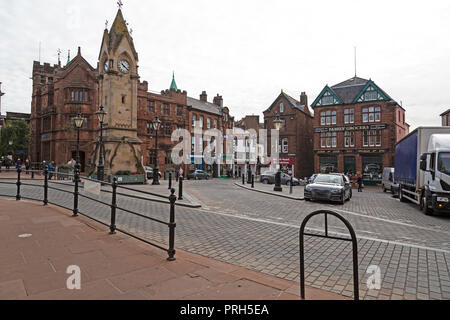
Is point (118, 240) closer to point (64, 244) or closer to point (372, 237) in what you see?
point (64, 244)

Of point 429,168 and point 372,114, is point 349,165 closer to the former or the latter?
point 372,114

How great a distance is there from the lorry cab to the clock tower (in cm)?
2026

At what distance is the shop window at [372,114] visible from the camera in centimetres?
3409

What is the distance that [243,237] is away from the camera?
20.3ft

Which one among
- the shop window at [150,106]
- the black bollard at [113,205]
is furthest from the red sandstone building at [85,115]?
the black bollard at [113,205]

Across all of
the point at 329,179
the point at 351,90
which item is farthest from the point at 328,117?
the point at 329,179

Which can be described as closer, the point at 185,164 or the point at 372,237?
the point at 372,237

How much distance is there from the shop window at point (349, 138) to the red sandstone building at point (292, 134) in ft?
23.0

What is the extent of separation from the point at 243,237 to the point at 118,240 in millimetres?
2667

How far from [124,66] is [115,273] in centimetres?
2330

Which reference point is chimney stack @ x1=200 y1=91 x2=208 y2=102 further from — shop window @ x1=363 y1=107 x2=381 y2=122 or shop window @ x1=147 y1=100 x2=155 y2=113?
shop window @ x1=363 y1=107 x2=381 y2=122

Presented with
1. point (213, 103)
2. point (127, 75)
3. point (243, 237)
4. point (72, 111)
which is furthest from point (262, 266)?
point (213, 103)

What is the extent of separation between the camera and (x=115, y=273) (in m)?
3.62

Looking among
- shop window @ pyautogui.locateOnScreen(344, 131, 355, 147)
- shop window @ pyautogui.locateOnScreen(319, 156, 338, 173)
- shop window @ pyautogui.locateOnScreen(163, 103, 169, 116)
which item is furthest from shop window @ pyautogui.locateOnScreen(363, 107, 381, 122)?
shop window @ pyautogui.locateOnScreen(163, 103, 169, 116)
